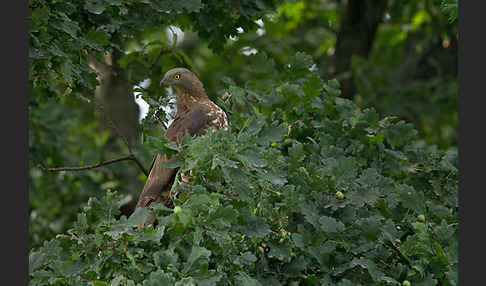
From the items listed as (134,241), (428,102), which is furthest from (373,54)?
(134,241)

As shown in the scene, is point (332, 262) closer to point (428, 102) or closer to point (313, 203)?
point (313, 203)

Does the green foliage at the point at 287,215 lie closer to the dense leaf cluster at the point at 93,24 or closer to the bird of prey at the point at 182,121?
the bird of prey at the point at 182,121

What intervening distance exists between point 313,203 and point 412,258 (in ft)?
1.86

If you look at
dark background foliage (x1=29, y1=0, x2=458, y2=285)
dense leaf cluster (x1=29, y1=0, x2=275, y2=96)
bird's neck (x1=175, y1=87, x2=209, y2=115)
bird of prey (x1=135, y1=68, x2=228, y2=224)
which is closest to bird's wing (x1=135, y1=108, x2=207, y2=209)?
bird of prey (x1=135, y1=68, x2=228, y2=224)

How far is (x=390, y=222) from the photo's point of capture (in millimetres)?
3307

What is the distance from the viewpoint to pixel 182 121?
13.4 feet

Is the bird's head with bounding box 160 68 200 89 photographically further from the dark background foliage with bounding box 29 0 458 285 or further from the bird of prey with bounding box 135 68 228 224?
the dark background foliage with bounding box 29 0 458 285

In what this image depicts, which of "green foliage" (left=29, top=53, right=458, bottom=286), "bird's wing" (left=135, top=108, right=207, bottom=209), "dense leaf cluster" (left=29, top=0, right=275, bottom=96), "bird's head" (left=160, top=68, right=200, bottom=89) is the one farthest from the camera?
"bird's head" (left=160, top=68, right=200, bottom=89)

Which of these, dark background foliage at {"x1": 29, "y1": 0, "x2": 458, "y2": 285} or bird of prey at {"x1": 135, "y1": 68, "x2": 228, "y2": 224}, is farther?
bird of prey at {"x1": 135, "y1": 68, "x2": 228, "y2": 224}

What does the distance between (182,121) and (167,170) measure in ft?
1.45

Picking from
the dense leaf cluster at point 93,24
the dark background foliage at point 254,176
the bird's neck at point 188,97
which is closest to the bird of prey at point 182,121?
the bird's neck at point 188,97

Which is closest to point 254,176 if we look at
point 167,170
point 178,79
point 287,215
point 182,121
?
point 287,215

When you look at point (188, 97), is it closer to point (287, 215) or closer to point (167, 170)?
point (167, 170)

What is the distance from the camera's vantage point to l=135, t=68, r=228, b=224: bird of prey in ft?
12.3
